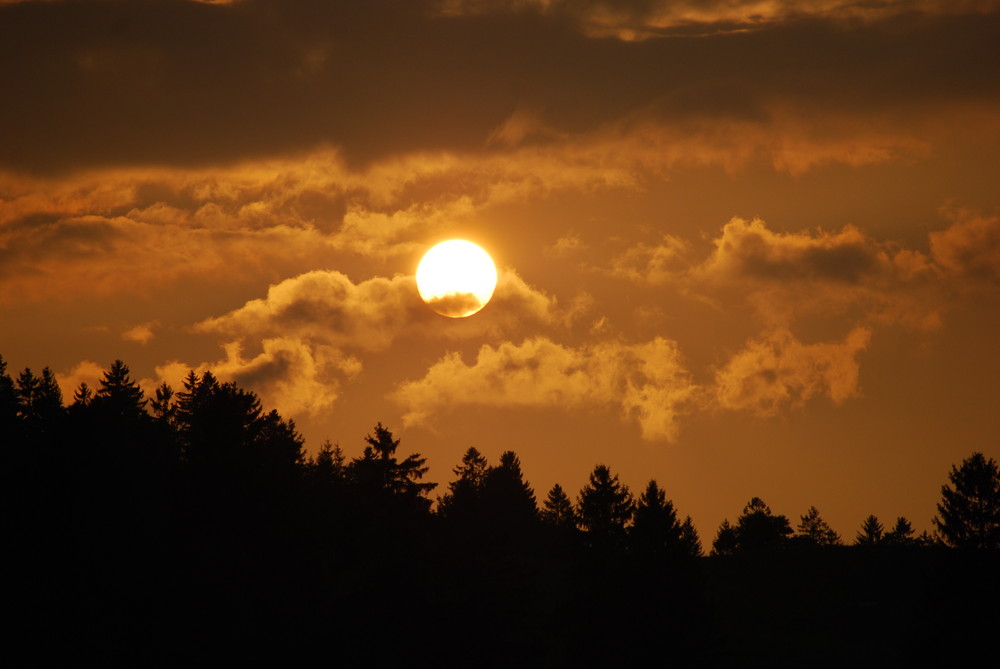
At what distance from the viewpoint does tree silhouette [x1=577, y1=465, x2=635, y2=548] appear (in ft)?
227

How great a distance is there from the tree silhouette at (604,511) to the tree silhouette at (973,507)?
21.4m

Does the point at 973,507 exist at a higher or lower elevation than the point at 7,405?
lower

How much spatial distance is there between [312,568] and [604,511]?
3353cm

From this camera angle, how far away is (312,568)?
2083 inches

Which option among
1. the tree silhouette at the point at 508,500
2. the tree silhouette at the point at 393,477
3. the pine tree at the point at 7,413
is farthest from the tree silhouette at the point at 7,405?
the tree silhouette at the point at 508,500

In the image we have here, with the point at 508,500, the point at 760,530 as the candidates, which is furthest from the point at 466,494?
the point at 760,530

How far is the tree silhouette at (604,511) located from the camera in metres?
69.1

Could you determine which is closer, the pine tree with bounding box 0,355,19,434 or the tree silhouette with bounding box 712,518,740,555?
the pine tree with bounding box 0,355,19,434

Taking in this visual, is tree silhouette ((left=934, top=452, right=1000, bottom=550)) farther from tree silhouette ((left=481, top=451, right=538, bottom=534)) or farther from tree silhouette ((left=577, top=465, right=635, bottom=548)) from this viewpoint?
tree silhouette ((left=481, top=451, right=538, bottom=534))

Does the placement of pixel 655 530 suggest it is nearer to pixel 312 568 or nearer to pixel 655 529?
pixel 655 529

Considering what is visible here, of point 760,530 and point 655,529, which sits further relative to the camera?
point 760,530

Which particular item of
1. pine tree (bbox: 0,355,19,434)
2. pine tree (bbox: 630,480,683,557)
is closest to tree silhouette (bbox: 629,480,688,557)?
pine tree (bbox: 630,480,683,557)

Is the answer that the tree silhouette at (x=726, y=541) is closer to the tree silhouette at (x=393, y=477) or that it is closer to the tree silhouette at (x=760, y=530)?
the tree silhouette at (x=760, y=530)

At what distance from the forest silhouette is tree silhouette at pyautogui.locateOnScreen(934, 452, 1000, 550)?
124 mm
